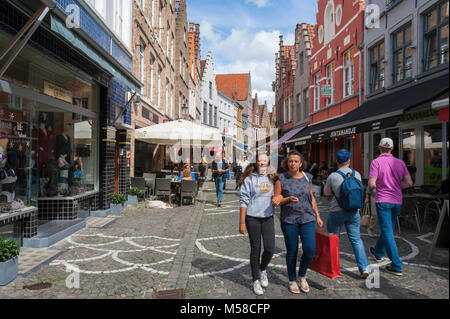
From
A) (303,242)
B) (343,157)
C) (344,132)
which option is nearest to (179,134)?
(344,132)

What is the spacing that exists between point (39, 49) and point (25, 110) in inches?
39.5

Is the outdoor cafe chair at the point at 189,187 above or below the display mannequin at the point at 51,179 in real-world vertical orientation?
below

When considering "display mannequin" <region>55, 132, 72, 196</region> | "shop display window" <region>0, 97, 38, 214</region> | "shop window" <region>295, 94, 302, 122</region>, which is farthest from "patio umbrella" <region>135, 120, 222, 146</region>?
"shop window" <region>295, 94, 302, 122</region>

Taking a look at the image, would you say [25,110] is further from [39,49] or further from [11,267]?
[11,267]

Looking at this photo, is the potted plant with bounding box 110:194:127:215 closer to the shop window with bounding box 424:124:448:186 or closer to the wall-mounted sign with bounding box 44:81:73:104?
the wall-mounted sign with bounding box 44:81:73:104

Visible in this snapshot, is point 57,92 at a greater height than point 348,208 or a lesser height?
greater

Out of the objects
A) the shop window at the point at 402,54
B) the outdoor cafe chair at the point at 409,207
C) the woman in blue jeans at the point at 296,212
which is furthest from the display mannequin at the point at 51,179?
the shop window at the point at 402,54

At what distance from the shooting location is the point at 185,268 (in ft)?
15.0

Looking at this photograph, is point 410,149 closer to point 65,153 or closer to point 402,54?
point 402,54

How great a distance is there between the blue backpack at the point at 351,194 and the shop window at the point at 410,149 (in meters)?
6.94

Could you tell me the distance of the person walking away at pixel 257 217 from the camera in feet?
12.2

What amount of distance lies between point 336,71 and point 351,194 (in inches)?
559

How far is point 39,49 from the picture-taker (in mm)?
5297

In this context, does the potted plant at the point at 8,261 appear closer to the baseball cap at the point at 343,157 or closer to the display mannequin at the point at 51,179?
the display mannequin at the point at 51,179
